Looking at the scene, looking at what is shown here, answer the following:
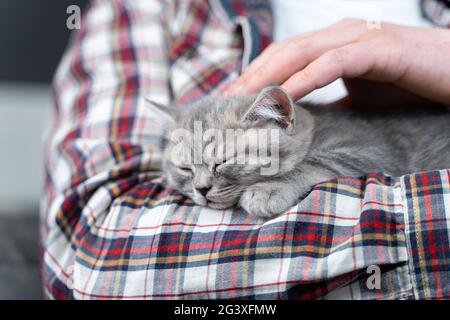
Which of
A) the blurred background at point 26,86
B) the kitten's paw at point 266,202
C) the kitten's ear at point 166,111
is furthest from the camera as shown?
the blurred background at point 26,86

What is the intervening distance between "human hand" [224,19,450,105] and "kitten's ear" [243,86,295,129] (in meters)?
0.05

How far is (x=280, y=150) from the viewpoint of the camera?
114cm

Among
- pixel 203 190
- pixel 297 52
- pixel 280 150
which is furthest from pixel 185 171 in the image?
pixel 297 52

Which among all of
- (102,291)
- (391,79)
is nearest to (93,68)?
(102,291)

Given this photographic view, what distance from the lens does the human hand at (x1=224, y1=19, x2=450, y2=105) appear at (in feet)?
3.67

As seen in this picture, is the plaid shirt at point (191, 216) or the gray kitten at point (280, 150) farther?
the gray kitten at point (280, 150)

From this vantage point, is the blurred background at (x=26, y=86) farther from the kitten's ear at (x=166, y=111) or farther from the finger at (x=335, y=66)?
the finger at (x=335, y=66)

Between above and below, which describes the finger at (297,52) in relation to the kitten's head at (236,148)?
above

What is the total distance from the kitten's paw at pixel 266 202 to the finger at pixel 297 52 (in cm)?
28

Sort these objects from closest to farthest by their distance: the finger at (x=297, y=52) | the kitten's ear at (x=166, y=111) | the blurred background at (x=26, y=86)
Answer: the finger at (x=297, y=52) → the kitten's ear at (x=166, y=111) → the blurred background at (x=26, y=86)

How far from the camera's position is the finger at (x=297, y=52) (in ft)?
3.89

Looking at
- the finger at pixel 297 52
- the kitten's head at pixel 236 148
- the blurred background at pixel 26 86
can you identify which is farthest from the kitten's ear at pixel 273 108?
the blurred background at pixel 26 86
